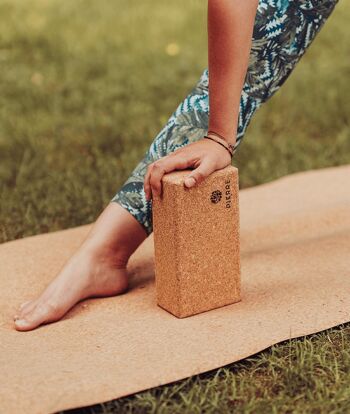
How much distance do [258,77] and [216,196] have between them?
446 millimetres

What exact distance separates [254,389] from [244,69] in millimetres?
760

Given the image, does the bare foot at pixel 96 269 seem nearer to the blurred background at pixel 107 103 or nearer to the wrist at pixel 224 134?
the wrist at pixel 224 134

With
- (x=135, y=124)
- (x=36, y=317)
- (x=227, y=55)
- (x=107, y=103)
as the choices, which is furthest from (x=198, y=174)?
(x=107, y=103)

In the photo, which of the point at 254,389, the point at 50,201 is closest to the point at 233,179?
the point at 254,389

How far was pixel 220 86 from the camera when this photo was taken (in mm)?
1995

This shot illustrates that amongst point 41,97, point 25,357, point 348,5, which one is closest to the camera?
point 25,357

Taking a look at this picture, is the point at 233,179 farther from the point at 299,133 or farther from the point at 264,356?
the point at 299,133

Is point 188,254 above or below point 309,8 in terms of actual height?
below

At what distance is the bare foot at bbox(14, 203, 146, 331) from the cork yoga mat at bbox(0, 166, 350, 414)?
0.12 feet

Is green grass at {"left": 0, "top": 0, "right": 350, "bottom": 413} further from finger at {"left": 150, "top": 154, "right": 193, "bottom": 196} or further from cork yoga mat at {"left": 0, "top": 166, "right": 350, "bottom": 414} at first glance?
finger at {"left": 150, "top": 154, "right": 193, "bottom": 196}

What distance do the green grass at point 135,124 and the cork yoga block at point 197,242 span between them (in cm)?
25

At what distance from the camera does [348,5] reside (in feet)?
20.7

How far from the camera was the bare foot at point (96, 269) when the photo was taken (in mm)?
2107

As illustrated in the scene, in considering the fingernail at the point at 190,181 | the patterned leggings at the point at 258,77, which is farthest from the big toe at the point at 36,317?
the fingernail at the point at 190,181
